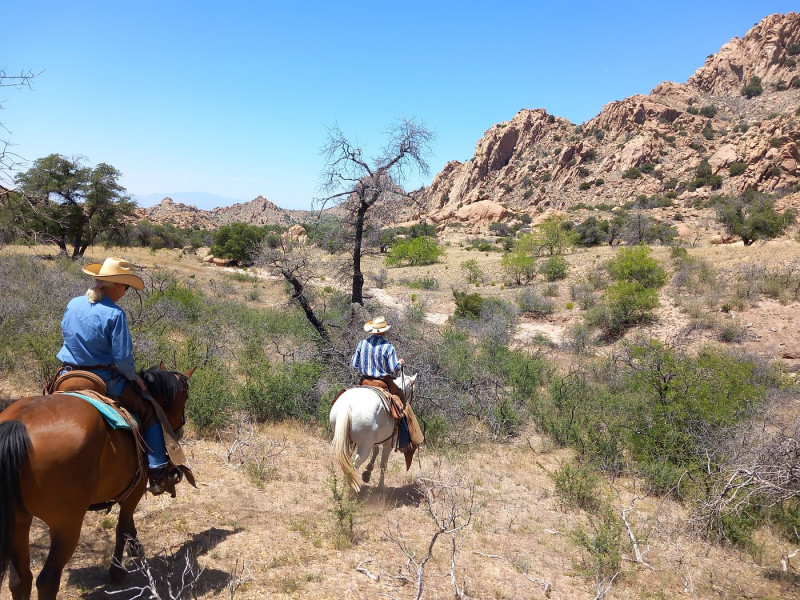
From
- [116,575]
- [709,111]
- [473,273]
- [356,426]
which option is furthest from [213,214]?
[116,575]

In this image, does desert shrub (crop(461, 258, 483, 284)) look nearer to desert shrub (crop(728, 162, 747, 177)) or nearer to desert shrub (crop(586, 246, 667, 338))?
desert shrub (crop(586, 246, 667, 338))

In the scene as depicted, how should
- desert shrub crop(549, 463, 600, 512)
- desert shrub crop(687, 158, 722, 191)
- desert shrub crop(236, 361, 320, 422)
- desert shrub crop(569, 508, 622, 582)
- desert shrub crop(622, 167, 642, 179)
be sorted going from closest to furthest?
desert shrub crop(569, 508, 622, 582) < desert shrub crop(549, 463, 600, 512) < desert shrub crop(236, 361, 320, 422) < desert shrub crop(687, 158, 722, 191) < desert shrub crop(622, 167, 642, 179)

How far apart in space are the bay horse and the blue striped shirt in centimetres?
291

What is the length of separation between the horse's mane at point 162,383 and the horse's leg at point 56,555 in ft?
3.53

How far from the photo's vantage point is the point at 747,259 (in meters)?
20.4

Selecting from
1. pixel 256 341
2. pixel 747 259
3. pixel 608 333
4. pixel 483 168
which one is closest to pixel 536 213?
pixel 483 168

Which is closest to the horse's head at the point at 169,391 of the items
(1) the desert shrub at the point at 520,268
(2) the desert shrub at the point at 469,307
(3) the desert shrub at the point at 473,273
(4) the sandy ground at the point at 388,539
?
(4) the sandy ground at the point at 388,539

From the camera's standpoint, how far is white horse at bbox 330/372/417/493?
5.17m

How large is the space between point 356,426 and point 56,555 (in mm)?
2840

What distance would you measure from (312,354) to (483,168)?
83.5m

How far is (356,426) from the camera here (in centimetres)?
524

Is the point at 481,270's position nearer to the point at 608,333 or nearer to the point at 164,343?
the point at 608,333

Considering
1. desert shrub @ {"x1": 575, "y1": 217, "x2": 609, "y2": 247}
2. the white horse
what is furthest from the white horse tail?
desert shrub @ {"x1": 575, "y1": 217, "x2": 609, "y2": 247}

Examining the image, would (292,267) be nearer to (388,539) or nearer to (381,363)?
(381,363)
